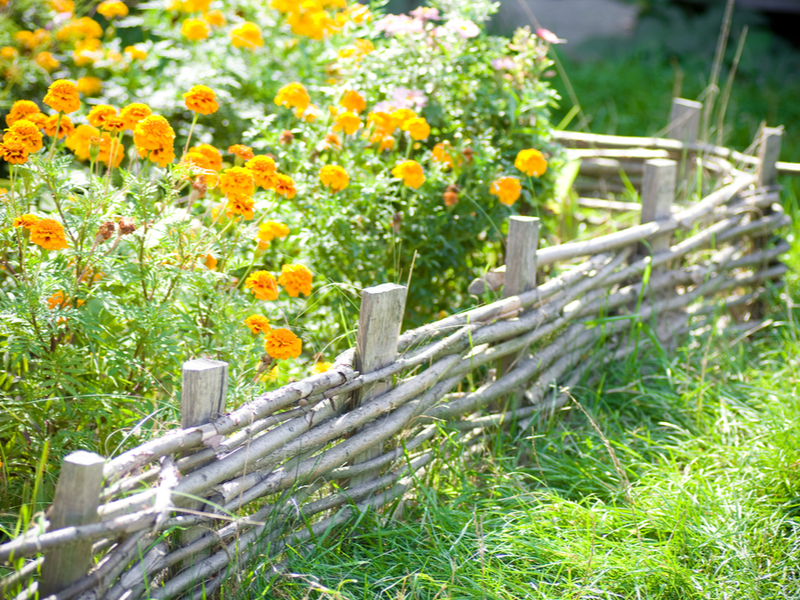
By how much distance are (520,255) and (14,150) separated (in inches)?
59.2

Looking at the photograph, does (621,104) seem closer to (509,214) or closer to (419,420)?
(509,214)

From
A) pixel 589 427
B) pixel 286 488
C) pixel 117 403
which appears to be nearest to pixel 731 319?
pixel 589 427

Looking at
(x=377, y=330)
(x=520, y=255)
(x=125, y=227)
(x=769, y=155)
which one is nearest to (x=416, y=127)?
(x=520, y=255)

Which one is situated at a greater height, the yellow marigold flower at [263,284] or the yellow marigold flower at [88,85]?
the yellow marigold flower at [88,85]

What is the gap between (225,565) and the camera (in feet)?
5.20

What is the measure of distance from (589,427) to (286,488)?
127 centimetres

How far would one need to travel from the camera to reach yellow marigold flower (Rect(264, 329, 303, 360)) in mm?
1665

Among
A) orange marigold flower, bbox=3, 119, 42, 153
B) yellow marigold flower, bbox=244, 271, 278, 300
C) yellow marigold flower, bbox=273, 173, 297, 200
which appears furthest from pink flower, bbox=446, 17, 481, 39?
orange marigold flower, bbox=3, 119, 42, 153

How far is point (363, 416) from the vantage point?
70.5 inches

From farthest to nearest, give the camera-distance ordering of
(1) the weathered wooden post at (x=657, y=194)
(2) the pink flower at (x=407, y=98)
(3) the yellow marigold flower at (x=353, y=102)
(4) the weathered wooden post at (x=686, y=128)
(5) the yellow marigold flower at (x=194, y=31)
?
1. (4) the weathered wooden post at (x=686, y=128)
2. (5) the yellow marigold flower at (x=194, y=31)
3. (1) the weathered wooden post at (x=657, y=194)
4. (2) the pink flower at (x=407, y=98)
5. (3) the yellow marigold flower at (x=353, y=102)

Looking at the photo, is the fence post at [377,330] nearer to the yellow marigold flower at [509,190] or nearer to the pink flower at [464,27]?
the yellow marigold flower at [509,190]

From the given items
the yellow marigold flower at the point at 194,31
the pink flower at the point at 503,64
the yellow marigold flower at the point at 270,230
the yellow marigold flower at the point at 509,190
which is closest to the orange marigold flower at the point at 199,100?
the yellow marigold flower at the point at 270,230

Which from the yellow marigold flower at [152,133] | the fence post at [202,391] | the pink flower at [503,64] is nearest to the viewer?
the fence post at [202,391]

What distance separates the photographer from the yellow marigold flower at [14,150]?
5.04 feet
